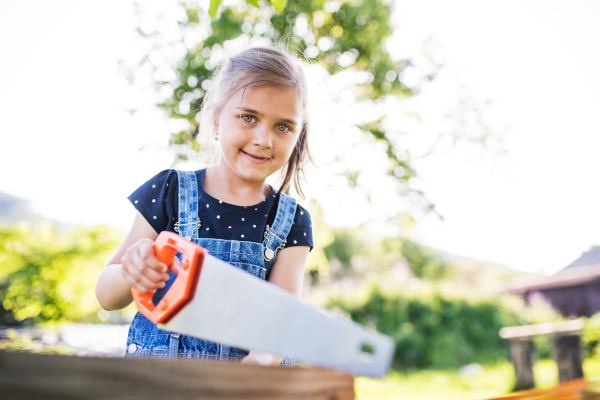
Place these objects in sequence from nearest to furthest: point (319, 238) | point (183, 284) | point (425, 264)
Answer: point (183, 284) < point (319, 238) < point (425, 264)

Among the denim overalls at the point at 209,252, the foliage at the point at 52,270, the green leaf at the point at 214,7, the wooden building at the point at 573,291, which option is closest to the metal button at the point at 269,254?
the denim overalls at the point at 209,252

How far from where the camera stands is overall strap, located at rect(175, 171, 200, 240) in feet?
5.56

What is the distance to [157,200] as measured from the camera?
171 centimetres

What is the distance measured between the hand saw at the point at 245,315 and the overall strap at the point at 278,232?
0.92 m

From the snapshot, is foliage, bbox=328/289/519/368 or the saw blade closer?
the saw blade

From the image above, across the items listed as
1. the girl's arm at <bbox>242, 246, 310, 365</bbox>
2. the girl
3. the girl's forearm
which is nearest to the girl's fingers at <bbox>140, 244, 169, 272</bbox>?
the girl's forearm

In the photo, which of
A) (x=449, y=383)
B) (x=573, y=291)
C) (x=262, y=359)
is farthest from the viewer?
(x=573, y=291)

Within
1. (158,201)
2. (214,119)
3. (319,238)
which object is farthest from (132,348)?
(319,238)

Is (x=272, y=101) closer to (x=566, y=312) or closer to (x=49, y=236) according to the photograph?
(x=49, y=236)

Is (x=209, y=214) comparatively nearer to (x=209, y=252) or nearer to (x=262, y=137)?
(x=209, y=252)

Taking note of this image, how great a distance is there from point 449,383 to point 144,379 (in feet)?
30.0

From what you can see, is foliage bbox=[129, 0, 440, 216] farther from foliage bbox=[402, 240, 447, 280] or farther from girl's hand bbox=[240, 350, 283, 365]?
foliage bbox=[402, 240, 447, 280]

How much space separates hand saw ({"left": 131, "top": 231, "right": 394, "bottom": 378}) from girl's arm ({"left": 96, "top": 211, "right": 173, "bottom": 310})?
116mm

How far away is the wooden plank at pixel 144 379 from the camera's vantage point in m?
0.51
